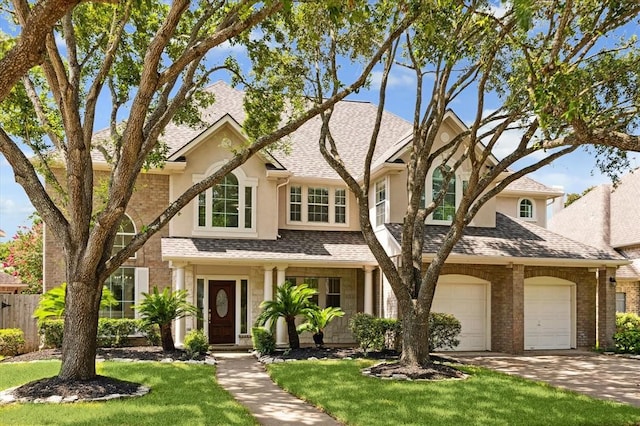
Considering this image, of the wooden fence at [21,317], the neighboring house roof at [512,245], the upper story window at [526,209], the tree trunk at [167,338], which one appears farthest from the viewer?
the upper story window at [526,209]

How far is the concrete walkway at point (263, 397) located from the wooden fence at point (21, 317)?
7.02m

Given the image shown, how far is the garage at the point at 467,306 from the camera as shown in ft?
63.7

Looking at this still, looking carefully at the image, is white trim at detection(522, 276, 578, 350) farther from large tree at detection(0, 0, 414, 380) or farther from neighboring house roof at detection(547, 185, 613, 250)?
large tree at detection(0, 0, 414, 380)

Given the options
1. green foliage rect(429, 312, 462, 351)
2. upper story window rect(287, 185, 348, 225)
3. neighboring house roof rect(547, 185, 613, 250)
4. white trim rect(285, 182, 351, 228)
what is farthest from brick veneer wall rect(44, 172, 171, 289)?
neighboring house roof rect(547, 185, 613, 250)

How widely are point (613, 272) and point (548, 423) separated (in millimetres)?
12695

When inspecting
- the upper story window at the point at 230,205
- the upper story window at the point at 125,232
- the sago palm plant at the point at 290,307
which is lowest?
the sago palm plant at the point at 290,307

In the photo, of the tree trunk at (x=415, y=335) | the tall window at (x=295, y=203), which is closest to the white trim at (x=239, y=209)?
the tall window at (x=295, y=203)

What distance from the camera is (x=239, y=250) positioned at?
18516 millimetres

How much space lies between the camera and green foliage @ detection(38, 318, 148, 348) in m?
17.0

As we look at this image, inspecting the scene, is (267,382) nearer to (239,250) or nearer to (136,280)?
(239,250)

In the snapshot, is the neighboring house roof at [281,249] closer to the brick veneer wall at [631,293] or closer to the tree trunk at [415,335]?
the tree trunk at [415,335]

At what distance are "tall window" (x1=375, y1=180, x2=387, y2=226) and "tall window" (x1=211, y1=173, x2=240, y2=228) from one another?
193 inches

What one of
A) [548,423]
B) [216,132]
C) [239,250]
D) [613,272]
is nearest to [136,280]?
[239,250]

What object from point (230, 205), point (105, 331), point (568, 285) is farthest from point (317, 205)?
point (568, 285)
